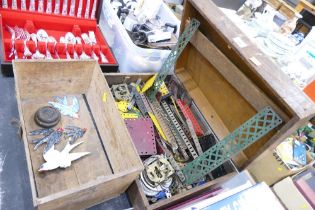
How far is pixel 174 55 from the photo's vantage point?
1.05 meters

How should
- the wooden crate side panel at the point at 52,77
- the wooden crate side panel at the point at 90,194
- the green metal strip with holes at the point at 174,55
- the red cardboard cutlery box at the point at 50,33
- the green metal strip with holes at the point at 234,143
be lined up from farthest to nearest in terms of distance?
1. the red cardboard cutlery box at the point at 50,33
2. the green metal strip with holes at the point at 174,55
3. the wooden crate side panel at the point at 52,77
4. the green metal strip with holes at the point at 234,143
5. the wooden crate side panel at the point at 90,194

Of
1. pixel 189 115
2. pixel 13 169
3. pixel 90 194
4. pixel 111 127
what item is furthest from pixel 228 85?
pixel 13 169

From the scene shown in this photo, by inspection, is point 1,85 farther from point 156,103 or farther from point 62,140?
point 156,103

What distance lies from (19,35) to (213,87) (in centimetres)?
86

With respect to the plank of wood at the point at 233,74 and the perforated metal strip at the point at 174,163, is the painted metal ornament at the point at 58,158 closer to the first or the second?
the perforated metal strip at the point at 174,163

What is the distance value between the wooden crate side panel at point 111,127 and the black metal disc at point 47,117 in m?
0.14

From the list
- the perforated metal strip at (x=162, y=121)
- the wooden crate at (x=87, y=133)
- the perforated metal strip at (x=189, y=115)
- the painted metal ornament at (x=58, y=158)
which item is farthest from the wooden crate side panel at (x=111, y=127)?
the perforated metal strip at (x=189, y=115)

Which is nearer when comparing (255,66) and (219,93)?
(255,66)

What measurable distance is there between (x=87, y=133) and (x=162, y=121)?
0.96ft

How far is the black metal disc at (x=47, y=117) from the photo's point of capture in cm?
91

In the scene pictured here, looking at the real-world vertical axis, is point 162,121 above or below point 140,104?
below

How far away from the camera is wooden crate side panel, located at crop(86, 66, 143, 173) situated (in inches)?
32.5

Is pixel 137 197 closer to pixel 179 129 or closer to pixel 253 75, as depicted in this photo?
pixel 179 129

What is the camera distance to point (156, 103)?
1125mm
